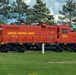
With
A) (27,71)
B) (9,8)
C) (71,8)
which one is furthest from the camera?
(71,8)

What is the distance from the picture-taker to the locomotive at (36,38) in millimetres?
45250

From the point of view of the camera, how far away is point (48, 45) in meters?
46.4

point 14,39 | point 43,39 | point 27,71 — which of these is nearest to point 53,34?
point 43,39

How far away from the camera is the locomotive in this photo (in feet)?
148

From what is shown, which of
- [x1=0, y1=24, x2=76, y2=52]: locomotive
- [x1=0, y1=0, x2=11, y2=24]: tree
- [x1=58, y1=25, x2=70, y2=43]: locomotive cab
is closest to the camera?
[x1=0, y1=24, x2=76, y2=52]: locomotive

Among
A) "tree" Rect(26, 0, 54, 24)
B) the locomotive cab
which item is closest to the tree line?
"tree" Rect(26, 0, 54, 24)

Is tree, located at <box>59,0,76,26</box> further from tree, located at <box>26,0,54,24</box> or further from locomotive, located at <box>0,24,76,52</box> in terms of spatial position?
locomotive, located at <box>0,24,76,52</box>

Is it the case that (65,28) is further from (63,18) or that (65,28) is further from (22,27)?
(63,18)

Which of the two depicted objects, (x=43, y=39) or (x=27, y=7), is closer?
(x=43, y=39)

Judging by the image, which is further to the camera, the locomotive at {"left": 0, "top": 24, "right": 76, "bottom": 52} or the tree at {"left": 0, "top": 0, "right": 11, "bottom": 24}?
the tree at {"left": 0, "top": 0, "right": 11, "bottom": 24}

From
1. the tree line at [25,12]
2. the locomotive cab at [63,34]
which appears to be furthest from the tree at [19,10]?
the locomotive cab at [63,34]

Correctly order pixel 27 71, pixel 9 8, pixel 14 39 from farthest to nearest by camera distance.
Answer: pixel 9 8 < pixel 14 39 < pixel 27 71

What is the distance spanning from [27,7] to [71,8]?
1339 centimetres

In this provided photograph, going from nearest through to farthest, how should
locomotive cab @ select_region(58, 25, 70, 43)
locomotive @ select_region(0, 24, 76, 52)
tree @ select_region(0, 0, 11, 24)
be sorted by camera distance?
locomotive @ select_region(0, 24, 76, 52) → locomotive cab @ select_region(58, 25, 70, 43) → tree @ select_region(0, 0, 11, 24)
